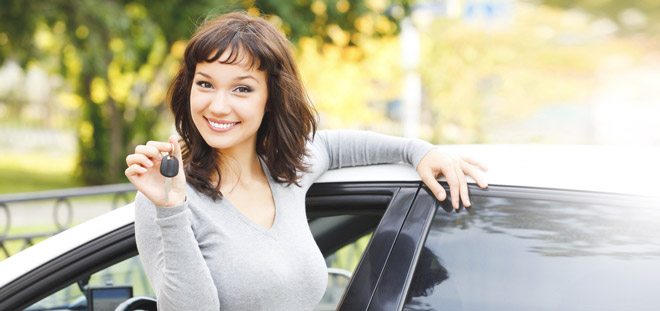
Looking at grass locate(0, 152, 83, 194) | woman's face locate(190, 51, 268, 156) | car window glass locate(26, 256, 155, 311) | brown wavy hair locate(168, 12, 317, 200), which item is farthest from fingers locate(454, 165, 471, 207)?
grass locate(0, 152, 83, 194)

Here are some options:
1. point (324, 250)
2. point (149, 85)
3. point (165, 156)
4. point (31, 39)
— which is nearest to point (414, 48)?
point (149, 85)

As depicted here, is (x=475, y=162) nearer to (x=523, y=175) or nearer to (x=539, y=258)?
(x=523, y=175)

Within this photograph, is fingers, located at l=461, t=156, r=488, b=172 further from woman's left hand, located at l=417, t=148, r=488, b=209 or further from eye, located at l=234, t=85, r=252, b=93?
eye, located at l=234, t=85, r=252, b=93

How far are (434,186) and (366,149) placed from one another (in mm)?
329

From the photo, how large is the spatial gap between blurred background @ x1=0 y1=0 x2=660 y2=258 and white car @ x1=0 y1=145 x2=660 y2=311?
8.34m

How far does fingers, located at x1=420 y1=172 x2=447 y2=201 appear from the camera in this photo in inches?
68.9

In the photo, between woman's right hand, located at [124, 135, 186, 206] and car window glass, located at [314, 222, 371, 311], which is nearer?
woman's right hand, located at [124, 135, 186, 206]

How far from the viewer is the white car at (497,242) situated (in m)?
1.54

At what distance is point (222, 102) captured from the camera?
179 centimetres

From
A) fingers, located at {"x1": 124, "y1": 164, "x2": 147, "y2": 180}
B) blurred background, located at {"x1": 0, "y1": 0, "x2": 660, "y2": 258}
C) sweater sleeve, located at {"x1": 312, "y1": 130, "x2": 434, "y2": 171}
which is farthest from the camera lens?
blurred background, located at {"x1": 0, "y1": 0, "x2": 660, "y2": 258}

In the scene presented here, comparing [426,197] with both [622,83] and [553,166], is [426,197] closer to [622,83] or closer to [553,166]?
[553,166]

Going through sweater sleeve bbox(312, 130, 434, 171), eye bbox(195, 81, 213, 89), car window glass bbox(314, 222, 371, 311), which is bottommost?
car window glass bbox(314, 222, 371, 311)

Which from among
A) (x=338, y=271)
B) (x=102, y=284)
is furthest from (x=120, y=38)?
(x=102, y=284)

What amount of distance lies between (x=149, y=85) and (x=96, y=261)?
47.0 feet
